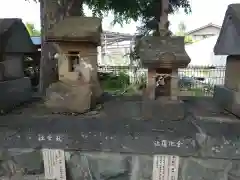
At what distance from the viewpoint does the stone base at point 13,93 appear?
2.30m

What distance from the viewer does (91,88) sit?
2.29 meters

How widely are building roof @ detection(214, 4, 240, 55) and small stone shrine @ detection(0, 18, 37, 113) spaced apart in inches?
72.9

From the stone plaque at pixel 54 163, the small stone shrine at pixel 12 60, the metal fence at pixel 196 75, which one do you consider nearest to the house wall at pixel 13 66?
the small stone shrine at pixel 12 60

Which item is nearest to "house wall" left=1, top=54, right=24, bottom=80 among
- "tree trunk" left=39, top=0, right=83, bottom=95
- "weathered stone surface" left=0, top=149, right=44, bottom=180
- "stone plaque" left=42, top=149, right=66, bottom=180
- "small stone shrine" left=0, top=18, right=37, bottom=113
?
"small stone shrine" left=0, top=18, right=37, bottom=113

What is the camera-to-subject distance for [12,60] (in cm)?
255

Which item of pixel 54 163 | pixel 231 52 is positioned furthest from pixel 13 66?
pixel 231 52

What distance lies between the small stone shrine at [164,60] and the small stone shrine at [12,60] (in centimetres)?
120

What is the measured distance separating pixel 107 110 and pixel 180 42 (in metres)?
0.88

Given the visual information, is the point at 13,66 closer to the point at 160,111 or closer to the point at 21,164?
the point at 21,164

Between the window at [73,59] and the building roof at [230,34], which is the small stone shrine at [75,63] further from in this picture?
the building roof at [230,34]

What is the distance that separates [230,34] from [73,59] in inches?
55.1

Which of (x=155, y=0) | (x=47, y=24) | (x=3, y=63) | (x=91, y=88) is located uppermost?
(x=155, y=0)

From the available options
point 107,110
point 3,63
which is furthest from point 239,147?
point 3,63

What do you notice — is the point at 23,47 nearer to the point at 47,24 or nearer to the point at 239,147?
the point at 47,24
